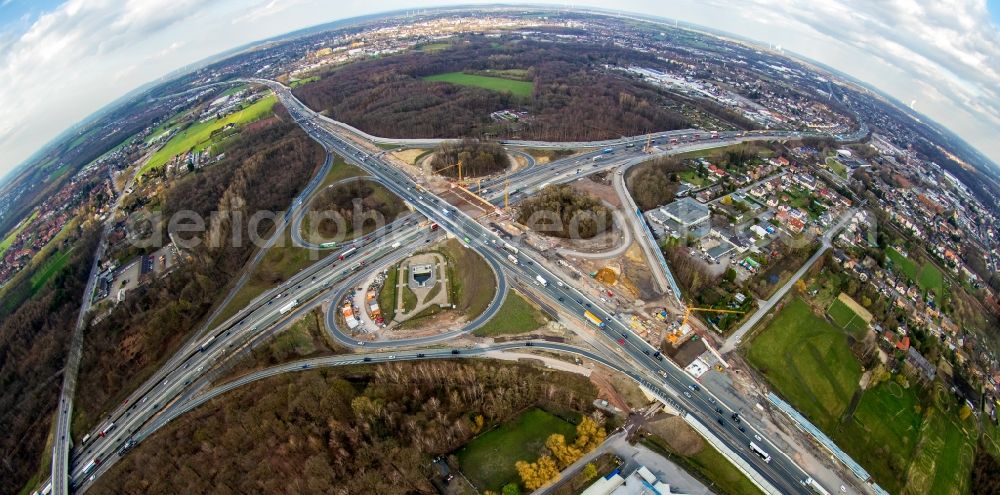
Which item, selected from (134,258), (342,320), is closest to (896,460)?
(342,320)

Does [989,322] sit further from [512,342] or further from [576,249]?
[512,342]

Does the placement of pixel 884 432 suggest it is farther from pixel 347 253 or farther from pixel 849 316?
pixel 347 253

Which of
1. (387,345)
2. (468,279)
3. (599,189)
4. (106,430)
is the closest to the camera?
(106,430)

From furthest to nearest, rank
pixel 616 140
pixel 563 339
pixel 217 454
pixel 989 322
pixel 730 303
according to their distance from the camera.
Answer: pixel 616 140
pixel 989 322
pixel 730 303
pixel 563 339
pixel 217 454

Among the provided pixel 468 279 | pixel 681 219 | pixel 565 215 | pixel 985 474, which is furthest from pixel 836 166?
pixel 468 279

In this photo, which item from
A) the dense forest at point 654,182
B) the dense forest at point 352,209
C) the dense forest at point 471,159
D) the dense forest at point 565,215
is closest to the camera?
the dense forest at point 565,215

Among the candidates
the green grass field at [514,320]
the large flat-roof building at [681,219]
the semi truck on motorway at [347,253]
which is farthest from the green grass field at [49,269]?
the large flat-roof building at [681,219]

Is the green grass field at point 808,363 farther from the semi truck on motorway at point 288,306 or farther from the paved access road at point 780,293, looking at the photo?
the semi truck on motorway at point 288,306
